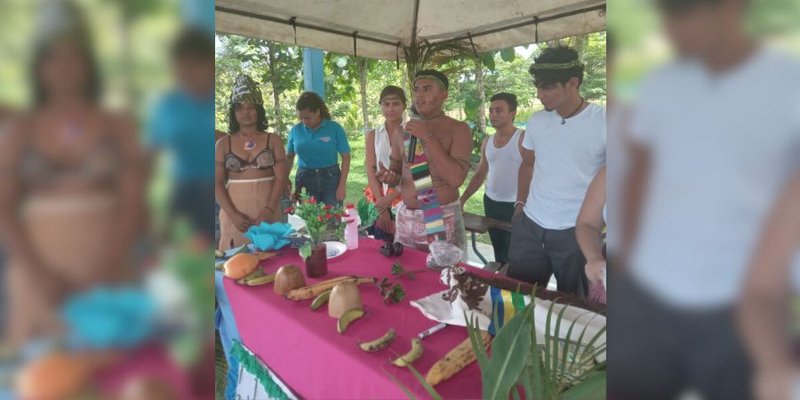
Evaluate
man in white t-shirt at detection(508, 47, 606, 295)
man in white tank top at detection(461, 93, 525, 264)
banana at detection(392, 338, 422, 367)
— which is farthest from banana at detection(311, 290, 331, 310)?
man in white tank top at detection(461, 93, 525, 264)

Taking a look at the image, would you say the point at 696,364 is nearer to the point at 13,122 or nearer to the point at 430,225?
the point at 13,122

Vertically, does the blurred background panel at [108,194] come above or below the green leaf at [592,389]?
above

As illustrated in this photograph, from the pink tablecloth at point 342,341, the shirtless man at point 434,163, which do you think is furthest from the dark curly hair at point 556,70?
the pink tablecloth at point 342,341

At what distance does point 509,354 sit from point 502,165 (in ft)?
9.71

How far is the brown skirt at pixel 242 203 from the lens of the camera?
9.92 ft

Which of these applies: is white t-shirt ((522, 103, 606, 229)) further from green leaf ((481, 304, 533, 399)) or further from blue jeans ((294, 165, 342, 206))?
blue jeans ((294, 165, 342, 206))

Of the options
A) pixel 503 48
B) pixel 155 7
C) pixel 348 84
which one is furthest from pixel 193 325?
pixel 348 84

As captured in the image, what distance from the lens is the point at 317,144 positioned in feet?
13.9

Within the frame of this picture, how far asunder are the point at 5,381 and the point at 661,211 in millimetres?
444

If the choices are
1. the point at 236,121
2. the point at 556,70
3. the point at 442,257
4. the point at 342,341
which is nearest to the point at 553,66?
the point at 556,70

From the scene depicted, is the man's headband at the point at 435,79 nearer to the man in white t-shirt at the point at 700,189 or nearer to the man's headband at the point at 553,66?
the man's headband at the point at 553,66

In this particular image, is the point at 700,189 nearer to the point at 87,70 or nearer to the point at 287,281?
the point at 87,70

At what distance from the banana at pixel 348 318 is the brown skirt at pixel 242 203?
5.39 feet

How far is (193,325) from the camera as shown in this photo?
33 cm
